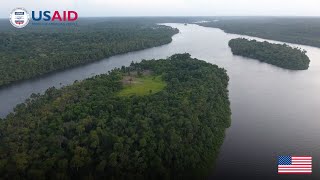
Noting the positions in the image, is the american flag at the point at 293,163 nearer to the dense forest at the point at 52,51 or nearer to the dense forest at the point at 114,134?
the dense forest at the point at 114,134

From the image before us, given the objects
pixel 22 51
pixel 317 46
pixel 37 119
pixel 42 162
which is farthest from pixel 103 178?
pixel 317 46

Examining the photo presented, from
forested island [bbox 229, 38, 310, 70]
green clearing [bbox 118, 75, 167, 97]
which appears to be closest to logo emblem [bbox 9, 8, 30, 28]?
green clearing [bbox 118, 75, 167, 97]

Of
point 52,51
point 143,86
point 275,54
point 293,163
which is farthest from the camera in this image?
point 52,51

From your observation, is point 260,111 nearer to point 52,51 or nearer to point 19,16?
point 19,16

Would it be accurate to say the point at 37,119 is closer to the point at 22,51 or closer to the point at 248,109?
the point at 248,109

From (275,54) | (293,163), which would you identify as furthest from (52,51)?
(293,163)

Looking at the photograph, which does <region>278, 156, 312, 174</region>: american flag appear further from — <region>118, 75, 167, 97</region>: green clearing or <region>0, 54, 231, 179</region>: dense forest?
<region>118, 75, 167, 97</region>: green clearing

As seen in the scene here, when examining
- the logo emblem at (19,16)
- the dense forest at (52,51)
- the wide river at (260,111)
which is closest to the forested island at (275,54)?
the wide river at (260,111)
